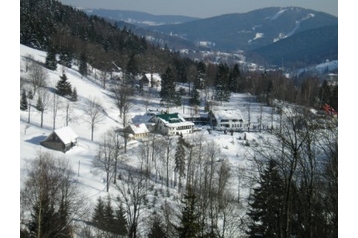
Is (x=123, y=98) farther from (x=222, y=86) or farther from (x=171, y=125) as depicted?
(x=222, y=86)

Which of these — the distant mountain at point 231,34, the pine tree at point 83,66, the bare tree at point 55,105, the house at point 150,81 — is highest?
the distant mountain at point 231,34

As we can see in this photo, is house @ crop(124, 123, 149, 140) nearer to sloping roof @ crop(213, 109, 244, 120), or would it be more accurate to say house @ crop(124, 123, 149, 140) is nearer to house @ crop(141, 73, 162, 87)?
sloping roof @ crop(213, 109, 244, 120)

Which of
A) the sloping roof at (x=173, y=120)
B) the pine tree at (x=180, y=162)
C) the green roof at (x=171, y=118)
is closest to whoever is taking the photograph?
the pine tree at (x=180, y=162)

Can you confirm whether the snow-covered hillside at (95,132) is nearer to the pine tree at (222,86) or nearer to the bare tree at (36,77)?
the bare tree at (36,77)

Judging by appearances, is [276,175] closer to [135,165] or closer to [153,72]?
[135,165]

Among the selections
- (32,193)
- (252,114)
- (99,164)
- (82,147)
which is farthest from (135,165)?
(252,114)

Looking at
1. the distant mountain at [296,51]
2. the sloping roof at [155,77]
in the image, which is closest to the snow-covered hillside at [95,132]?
the sloping roof at [155,77]
